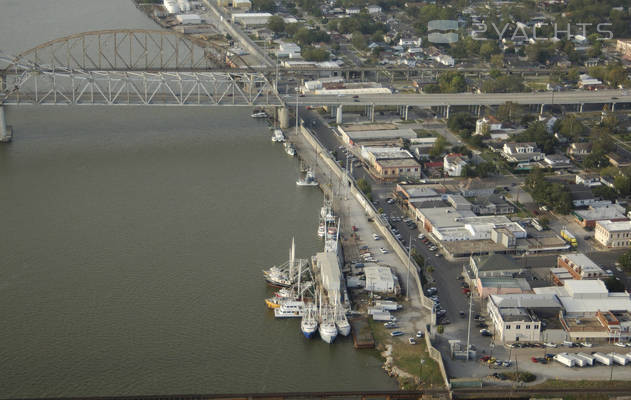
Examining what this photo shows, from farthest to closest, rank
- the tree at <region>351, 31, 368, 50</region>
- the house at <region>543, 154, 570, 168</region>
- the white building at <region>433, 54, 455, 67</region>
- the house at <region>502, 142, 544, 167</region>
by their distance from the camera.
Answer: the tree at <region>351, 31, 368, 50</region>, the white building at <region>433, 54, 455, 67</region>, the house at <region>502, 142, 544, 167</region>, the house at <region>543, 154, 570, 168</region>

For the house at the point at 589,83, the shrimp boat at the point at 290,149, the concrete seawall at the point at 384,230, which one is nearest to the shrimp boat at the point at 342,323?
the concrete seawall at the point at 384,230

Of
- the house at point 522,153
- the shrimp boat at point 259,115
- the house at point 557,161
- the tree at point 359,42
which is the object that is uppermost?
the tree at point 359,42

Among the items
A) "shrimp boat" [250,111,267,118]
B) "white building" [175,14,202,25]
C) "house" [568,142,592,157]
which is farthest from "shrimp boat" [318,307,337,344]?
→ "white building" [175,14,202,25]

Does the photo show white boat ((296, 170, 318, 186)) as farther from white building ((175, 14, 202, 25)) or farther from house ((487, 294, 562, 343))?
white building ((175, 14, 202, 25))

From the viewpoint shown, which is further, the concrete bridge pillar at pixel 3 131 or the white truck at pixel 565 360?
the concrete bridge pillar at pixel 3 131

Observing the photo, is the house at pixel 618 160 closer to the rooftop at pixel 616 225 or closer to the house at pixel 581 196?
the house at pixel 581 196

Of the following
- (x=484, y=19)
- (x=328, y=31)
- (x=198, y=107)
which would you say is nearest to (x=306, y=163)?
(x=198, y=107)
